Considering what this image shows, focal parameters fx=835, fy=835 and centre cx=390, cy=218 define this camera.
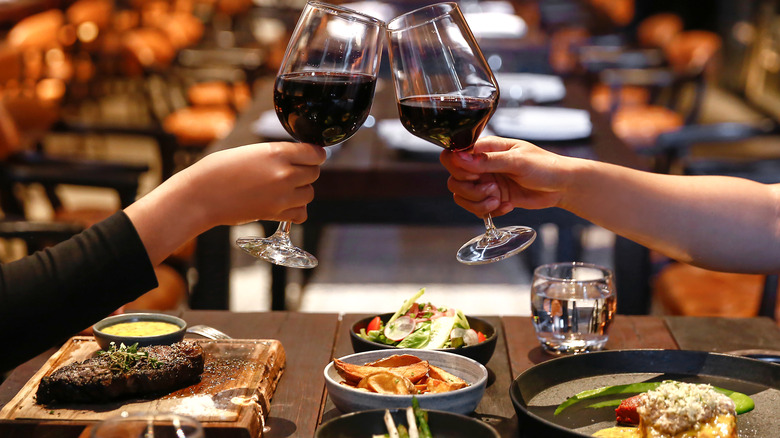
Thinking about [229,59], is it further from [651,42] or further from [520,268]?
[651,42]

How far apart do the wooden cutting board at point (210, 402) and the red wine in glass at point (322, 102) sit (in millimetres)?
329

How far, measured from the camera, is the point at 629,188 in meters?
1.35

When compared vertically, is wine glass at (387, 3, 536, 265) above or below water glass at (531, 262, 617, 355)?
above

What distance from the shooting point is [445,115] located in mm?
1141

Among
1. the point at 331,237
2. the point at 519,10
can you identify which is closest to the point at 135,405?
the point at 331,237

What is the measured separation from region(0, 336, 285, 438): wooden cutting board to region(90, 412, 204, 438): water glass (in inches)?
10.0

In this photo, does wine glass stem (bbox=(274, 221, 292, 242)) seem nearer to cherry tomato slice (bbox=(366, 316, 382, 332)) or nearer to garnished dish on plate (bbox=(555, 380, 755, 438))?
cherry tomato slice (bbox=(366, 316, 382, 332))

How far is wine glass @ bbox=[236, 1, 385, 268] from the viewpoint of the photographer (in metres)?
1.07

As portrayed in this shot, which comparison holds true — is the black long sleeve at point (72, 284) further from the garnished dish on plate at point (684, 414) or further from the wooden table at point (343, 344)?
the garnished dish on plate at point (684, 414)

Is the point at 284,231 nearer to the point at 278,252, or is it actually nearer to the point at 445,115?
the point at 278,252

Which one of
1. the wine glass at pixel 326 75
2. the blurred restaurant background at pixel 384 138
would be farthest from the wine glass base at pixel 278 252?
the blurred restaurant background at pixel 384 138

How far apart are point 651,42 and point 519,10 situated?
200cm

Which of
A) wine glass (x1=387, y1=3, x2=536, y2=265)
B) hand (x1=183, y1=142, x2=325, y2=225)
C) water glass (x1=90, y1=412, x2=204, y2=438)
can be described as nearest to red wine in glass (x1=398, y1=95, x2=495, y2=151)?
wine glass (x1=387, y1=3, x2=536, y2=265)

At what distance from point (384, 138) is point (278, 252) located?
1.48m
